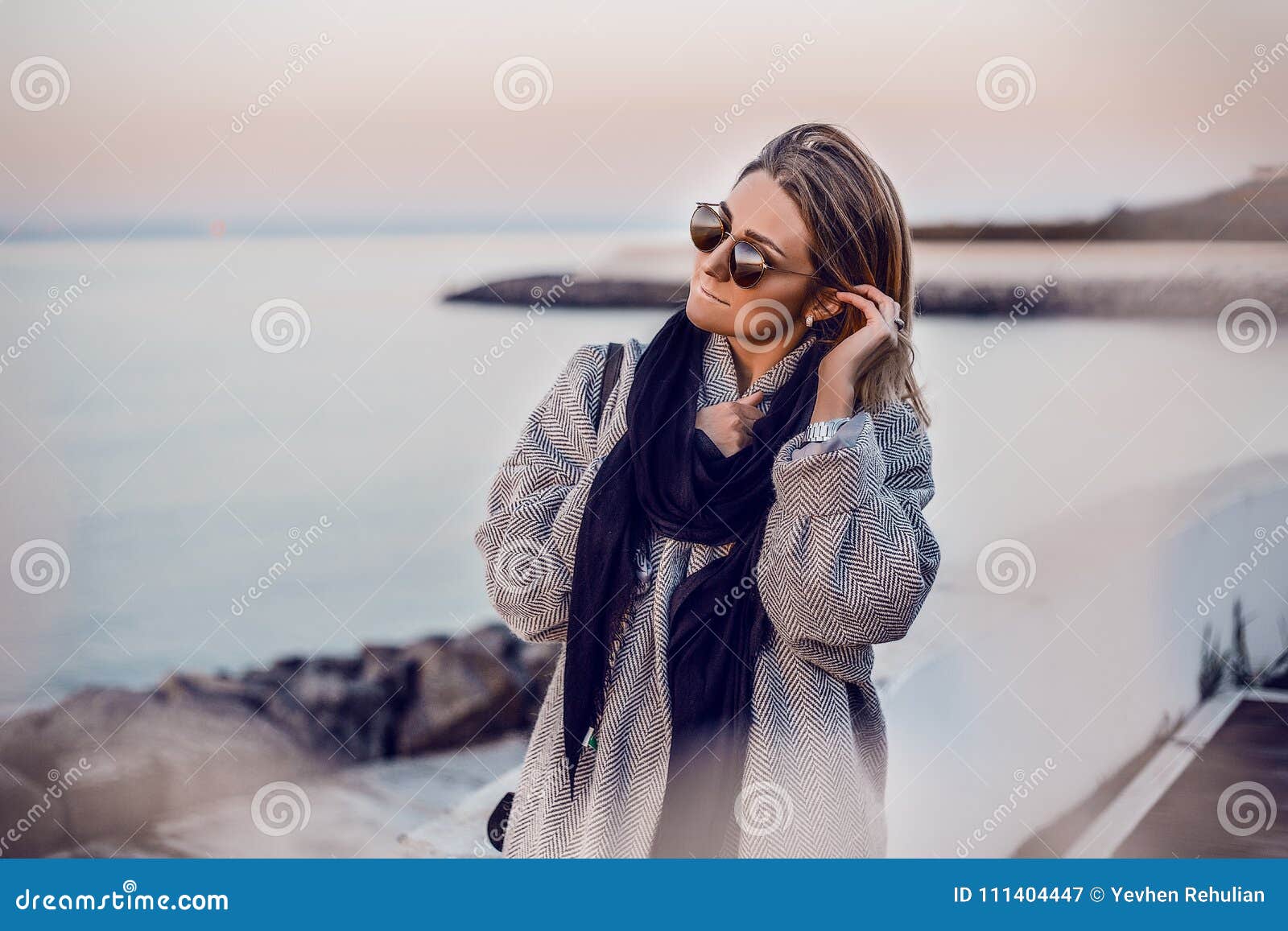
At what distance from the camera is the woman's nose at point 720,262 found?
89.4 inches

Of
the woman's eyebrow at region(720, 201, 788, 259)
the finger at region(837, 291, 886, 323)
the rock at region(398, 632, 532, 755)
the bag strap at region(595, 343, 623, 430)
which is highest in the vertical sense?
the woman's eyebrow at region(720, 201, 788, 259)

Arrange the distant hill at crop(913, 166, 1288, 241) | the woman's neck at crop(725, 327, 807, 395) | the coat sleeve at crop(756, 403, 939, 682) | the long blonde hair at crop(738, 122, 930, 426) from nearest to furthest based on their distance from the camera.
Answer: the coat sleeve at crop(756, 403, 939, 682)
the long blonde hair at crop(738, 122, 930, 426)
the woman's neck at crop(725, 327, 807, 395)
the distant hill at crop(913, 166, 1288, 241)

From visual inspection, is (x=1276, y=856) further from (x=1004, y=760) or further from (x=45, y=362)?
(x=45, y=362)

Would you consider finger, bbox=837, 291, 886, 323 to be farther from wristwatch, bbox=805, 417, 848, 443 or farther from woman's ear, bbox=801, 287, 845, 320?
wristwatch, bbox=805, 417, 848, 443

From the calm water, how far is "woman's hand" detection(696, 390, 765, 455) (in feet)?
2.74

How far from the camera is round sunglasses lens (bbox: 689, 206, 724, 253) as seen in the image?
228cm

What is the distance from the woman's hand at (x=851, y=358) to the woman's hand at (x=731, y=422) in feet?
0.44

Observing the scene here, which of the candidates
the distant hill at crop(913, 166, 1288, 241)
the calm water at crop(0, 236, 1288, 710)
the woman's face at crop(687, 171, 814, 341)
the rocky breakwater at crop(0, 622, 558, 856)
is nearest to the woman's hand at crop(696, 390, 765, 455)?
the woman's face at crop(687, 171, 814, 341)

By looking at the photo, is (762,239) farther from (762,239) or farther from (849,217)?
(849,217)

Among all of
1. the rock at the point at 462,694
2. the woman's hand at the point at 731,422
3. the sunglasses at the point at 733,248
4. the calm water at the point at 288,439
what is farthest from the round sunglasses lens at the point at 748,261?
the rock at the point at 462,694
